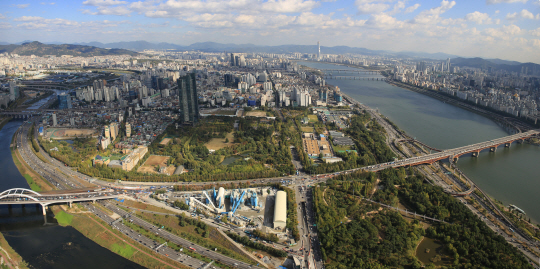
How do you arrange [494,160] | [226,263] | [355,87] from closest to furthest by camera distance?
[226,263], [494,160], [355,87]

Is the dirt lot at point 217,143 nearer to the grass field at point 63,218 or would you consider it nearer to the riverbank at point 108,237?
the riverbank at point 108,237

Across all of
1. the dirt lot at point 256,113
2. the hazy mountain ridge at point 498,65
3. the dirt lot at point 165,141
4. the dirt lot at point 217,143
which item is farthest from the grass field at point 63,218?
the hazy mountain ridge at point 498,65

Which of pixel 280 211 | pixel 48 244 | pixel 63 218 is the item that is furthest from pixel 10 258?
pixel 280 211

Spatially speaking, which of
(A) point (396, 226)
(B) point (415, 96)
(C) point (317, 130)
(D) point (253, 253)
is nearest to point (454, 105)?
(B) point (415, 96)

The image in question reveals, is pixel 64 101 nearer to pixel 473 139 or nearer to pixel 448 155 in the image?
pixel 448 155

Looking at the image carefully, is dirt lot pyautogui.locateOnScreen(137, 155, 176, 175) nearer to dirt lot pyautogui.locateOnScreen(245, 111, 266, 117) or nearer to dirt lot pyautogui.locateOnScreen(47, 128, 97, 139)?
dirt lot pyautogui.locateOnScreen(47, 128, 97, 139)

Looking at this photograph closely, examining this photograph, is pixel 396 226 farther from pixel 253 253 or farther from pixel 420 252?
pixel 253 253

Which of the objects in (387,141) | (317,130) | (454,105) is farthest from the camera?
(454,105)
